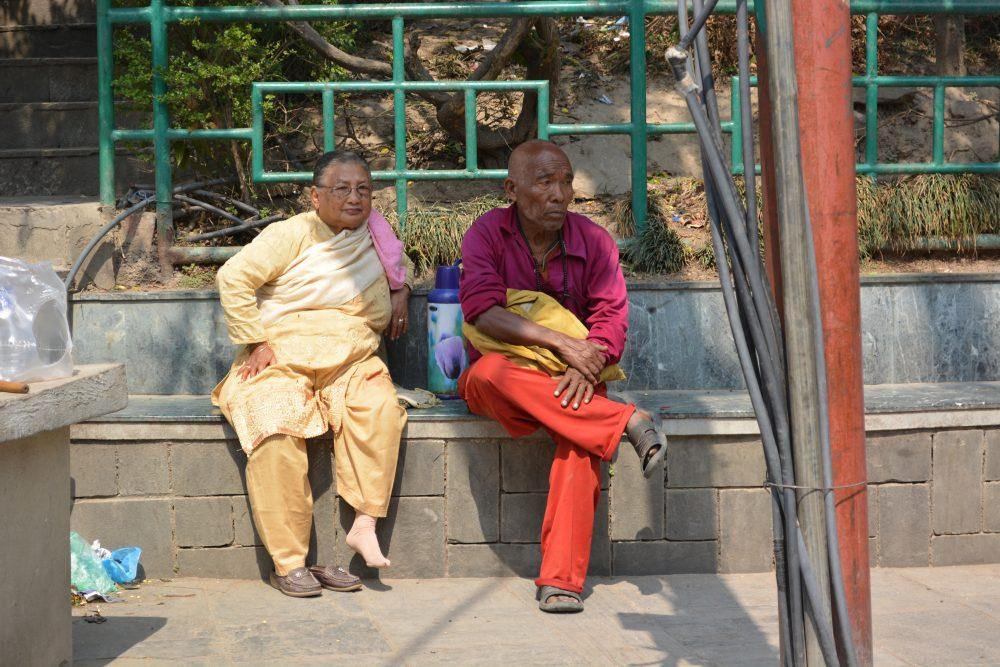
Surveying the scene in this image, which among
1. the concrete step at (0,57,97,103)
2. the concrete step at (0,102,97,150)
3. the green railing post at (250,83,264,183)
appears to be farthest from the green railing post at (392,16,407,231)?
the concrete step at (0,57,97,103)

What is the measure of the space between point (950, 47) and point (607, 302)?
4326 millimetres

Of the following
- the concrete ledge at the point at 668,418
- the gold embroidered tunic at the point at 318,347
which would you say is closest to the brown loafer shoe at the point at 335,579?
the gold embroidered tunic at the point at 318,347

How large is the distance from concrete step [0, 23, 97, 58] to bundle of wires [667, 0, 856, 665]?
22.0ft

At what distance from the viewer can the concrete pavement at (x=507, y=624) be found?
3.78 metres

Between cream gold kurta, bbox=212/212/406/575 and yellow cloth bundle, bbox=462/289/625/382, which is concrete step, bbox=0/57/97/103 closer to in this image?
cream gold kurta, bbox=212/212/406/575

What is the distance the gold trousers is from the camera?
14.6ft

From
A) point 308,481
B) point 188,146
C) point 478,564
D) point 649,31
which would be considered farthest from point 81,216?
point 649,31

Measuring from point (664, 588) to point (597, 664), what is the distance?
2.99 feet

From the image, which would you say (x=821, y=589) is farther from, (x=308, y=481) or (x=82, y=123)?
(x=82, y=123)

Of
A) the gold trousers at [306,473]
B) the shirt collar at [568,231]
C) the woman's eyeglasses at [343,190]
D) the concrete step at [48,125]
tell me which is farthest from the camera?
the concrete step at [48,125]

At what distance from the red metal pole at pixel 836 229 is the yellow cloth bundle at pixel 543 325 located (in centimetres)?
207

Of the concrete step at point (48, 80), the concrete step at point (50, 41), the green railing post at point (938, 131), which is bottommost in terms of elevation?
the green railing post at point (938, 131)

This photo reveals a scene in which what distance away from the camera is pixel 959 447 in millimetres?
4836

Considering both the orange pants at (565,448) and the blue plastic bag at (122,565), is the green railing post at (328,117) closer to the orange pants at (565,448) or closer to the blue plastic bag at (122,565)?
the orange pants at (565,448)
